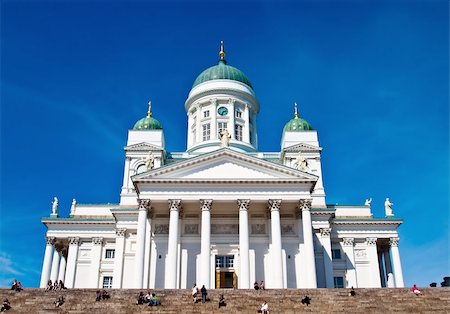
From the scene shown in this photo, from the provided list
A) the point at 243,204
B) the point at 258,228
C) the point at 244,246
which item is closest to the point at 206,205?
the point at 243,204

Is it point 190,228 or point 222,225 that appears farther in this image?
point 222,225

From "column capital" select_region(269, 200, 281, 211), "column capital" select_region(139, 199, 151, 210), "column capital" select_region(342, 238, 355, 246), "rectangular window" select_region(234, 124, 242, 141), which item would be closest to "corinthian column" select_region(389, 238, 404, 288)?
"column capital" select_region(342, 238, 355, 246)

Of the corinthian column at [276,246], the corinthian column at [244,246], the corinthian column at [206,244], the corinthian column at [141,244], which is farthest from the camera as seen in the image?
the corinthian column at [141,244]

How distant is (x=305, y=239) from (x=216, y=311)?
12835 millimetres

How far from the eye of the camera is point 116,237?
42594 mm

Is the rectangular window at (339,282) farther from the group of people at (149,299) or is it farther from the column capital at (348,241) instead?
the group of people at (149,299)

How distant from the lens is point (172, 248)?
114 ft

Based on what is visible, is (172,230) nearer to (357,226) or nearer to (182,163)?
(182,163)

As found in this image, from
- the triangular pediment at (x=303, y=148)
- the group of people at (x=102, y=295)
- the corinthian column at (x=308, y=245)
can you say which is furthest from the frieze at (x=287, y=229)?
the group of people at (x=102, y=295)

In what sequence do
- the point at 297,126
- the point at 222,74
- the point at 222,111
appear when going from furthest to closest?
1. the point at 222,74
2. the point at 222,111
3. the point at 297,126

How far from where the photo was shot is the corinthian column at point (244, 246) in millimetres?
33822

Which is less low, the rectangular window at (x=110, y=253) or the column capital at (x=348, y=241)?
the column capital at (x=348, y=241)

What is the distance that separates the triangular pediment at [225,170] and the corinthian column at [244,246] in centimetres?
217

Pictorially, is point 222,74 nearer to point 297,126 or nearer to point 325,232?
point 297,126
